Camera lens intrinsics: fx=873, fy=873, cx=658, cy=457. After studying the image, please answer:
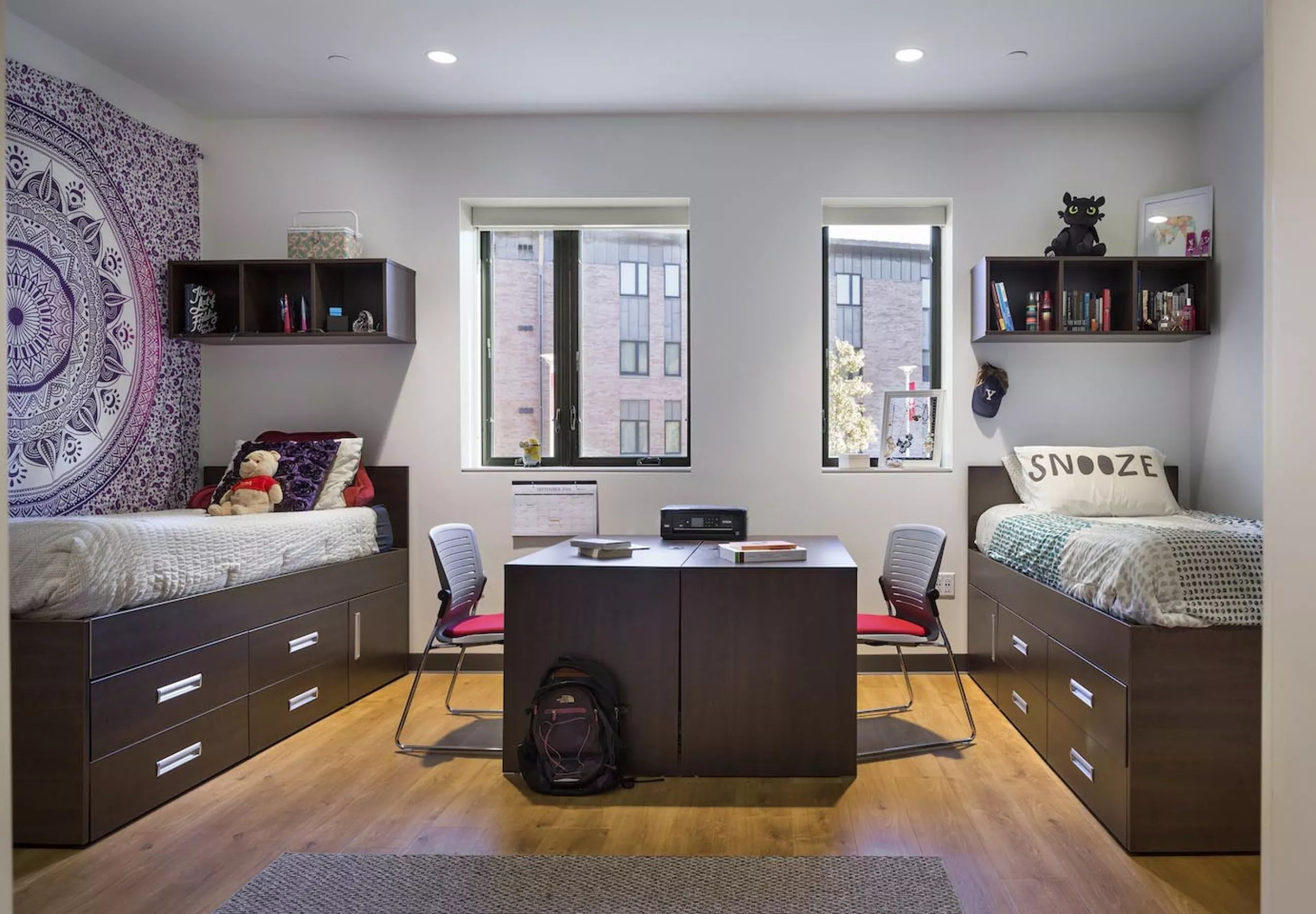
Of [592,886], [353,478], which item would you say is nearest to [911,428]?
[353,478]

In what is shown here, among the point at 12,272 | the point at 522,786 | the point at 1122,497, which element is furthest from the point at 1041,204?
the point at 12,272

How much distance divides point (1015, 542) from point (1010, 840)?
1491 millimetres

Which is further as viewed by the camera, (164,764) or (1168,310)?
(1168,310)

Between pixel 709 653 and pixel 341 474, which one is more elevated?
pixel 341 474

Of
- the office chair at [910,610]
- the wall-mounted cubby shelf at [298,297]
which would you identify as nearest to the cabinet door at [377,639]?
the wall-mounted cubby shelf at [298,297]

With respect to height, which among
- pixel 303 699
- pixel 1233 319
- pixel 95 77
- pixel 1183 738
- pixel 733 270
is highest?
pixel 95 77

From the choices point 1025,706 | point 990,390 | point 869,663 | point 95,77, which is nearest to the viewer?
point 1025,706

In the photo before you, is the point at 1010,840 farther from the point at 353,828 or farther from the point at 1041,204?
the point at 1041,204

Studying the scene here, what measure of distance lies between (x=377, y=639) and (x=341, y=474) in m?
0.80

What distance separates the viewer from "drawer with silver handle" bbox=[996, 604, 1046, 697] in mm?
3154

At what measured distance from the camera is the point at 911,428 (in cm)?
450

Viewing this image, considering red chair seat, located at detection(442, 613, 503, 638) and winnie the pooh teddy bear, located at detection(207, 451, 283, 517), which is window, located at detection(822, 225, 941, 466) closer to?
red chair seat, located at detection(442, 613, 503, 638)

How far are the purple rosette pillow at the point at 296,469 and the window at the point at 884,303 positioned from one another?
2.57m

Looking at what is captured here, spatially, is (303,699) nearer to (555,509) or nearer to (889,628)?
(555,509)
